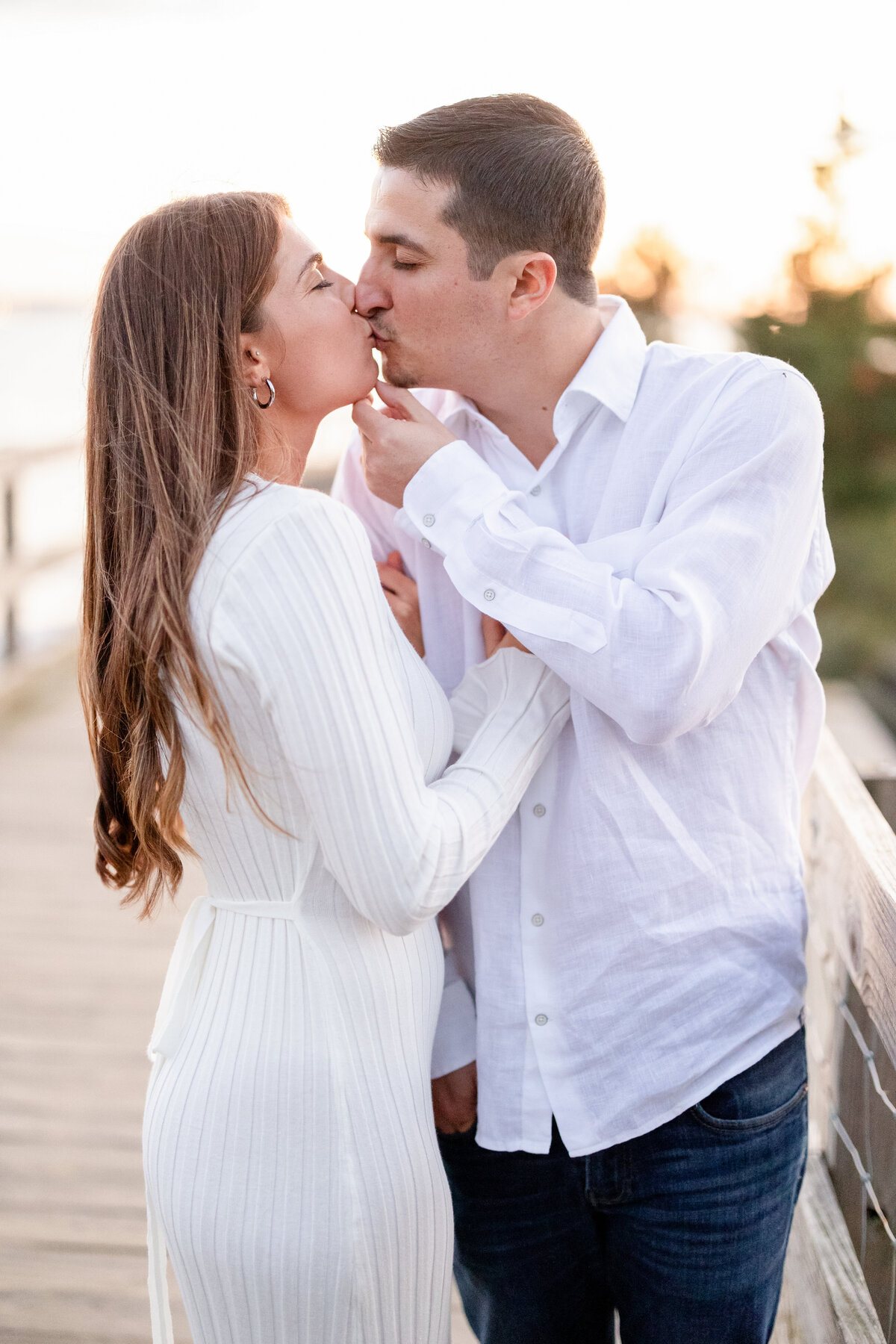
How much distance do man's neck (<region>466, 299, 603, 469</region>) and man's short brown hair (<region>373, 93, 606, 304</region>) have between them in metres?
0.08

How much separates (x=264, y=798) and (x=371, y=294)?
29.0 inches

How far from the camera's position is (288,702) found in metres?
1.19

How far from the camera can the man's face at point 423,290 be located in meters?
1.60

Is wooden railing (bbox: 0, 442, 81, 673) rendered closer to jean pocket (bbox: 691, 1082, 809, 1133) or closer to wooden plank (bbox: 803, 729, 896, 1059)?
wooden plank (bbox: 803, 729, 896, 1059)

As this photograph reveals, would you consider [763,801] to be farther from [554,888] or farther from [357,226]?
[357,226]

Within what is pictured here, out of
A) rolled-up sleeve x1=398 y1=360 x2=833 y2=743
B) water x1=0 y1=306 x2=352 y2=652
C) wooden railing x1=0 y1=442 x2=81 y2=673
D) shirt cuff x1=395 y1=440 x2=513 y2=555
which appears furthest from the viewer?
wooden railing x1=0 y1=442 x2=81 y2=673

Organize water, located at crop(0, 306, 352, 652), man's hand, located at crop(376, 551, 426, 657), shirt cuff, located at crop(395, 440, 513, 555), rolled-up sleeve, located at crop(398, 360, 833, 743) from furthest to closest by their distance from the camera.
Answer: water, located at crop(0, 306, 352, 652) → man's hand, located at crop(376, 551, 426, 657) → shirt cuff, located at crop(395, 440, 513, 555) → rolled-up sleeve, located at crop(398, 360, 833, 743)

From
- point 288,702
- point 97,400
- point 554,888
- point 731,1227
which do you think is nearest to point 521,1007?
point 554,888

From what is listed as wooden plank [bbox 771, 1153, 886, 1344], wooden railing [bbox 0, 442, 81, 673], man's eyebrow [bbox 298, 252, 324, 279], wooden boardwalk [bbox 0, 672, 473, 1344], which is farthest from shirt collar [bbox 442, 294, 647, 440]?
wooden railing [bbox 0, 442, 81, 673]

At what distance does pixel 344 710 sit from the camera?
1183 millimetres

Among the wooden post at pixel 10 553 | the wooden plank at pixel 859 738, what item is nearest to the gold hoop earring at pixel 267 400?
the wooden plank at pixel 859 738

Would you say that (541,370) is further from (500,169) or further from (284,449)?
(284,449)

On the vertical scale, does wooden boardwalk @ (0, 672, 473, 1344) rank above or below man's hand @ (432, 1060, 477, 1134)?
below

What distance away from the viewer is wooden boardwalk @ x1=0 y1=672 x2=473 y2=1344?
2576 mm
